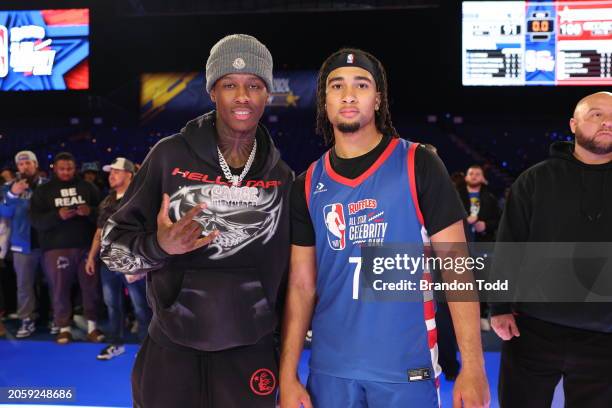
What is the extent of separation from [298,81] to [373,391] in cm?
1214

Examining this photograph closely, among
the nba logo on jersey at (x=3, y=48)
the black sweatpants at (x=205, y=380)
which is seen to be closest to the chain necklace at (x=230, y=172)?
the black sweatpants at (x=205, y=380)

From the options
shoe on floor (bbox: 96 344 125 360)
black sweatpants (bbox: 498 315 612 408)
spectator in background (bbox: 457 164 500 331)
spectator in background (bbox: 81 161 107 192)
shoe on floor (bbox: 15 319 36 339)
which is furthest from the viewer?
spectator in background (bbox: 81 161 107 192)

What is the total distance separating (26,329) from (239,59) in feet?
16.6

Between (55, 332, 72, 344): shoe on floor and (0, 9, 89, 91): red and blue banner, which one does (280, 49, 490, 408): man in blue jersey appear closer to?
(55, 332, 72, 344): shoe on floor

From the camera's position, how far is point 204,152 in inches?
76.8

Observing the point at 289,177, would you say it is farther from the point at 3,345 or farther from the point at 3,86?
the point at 3,86

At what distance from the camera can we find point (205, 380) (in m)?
1.85

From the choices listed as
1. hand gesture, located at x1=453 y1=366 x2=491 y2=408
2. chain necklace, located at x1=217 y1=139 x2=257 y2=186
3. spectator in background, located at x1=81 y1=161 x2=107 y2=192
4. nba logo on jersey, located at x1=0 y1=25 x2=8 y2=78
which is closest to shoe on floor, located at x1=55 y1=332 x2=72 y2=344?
spectator in background, located at x1=81 y1=161 x2=107 y2=192

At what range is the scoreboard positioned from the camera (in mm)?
9695

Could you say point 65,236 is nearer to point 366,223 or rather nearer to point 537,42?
point 366,223

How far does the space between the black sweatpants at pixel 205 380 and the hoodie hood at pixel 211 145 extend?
637 mm

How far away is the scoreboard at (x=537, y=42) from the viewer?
31.8ft

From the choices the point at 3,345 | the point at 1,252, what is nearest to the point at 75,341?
the point at 3,345

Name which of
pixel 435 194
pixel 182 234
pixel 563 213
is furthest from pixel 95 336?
pixel 435 194
